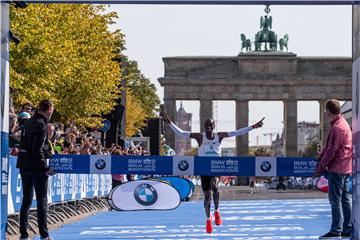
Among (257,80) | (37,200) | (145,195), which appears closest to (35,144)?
(37,200)

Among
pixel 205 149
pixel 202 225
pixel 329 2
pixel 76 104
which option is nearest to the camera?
pixel 329 2

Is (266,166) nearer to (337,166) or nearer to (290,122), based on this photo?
(337,166)

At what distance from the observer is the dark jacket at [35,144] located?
14.8 m

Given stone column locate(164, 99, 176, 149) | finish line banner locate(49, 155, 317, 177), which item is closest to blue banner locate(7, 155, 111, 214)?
finish line banner locate(49, 155, 317, 177)

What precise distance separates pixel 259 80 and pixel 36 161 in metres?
99.0

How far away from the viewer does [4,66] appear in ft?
42.1

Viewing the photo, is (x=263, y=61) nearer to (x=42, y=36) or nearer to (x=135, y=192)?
(x=42, y=36)

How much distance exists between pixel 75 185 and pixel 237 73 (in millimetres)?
89677

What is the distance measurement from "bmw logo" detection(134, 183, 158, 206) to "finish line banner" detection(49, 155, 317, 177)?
0.53 m

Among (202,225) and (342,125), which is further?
(202,225)

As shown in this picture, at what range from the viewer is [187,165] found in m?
20.5

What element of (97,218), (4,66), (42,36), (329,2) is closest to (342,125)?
(329,2)

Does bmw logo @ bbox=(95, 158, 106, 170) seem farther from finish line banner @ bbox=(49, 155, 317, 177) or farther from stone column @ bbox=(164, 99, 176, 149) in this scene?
stone column @ bbox=(164, 99, 176, 149)

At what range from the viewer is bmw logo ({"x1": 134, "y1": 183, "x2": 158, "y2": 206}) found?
21503 mm
